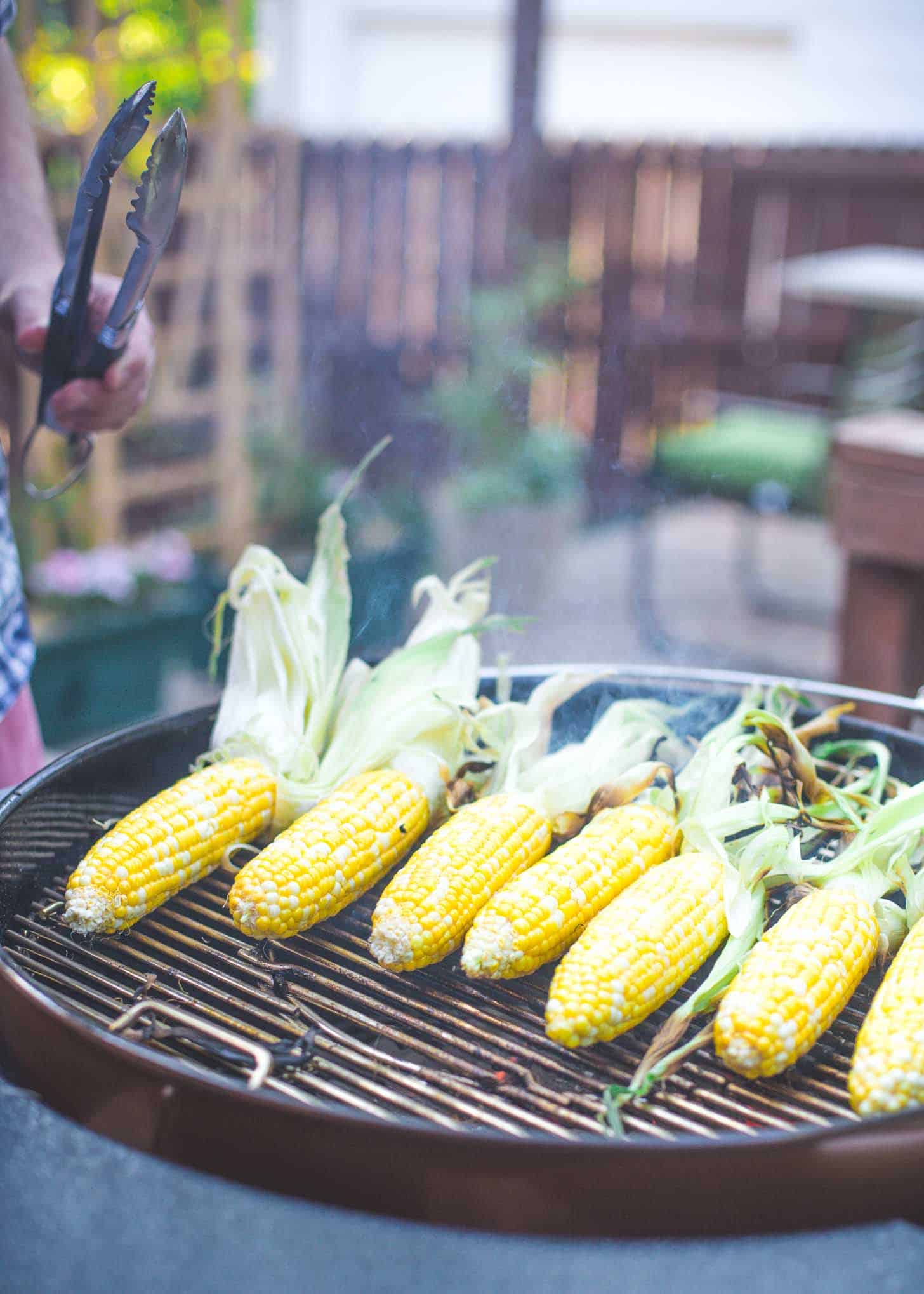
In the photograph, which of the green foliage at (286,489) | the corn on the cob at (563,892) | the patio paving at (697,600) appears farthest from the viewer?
the green foliage at (286,489)

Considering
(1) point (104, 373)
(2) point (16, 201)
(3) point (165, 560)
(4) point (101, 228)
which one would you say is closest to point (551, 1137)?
(4) point (101, 228)

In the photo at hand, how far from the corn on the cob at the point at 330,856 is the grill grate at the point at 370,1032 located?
6 centimetres

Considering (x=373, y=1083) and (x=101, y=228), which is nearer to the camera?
(x=373, y=1083)

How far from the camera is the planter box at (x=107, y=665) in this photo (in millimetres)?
4293

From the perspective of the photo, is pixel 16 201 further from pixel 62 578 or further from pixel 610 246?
pixel 610 246

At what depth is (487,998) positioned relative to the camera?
4.71 feet

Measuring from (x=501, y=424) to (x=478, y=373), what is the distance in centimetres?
34

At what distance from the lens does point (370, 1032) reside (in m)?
1.41

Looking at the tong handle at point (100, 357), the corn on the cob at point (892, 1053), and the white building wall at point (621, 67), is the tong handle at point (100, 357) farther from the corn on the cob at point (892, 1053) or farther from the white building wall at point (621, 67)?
the white building wall at point (621, 67)

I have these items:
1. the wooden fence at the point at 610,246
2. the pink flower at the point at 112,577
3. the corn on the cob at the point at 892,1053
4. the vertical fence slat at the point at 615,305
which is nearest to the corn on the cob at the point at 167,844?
the corn on the cob at the point at 892,1053

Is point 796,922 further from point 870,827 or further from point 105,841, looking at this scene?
point 105,841

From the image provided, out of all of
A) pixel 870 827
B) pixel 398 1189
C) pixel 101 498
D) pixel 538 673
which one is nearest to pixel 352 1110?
pixel 398 1189

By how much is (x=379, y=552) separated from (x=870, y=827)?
3938mm

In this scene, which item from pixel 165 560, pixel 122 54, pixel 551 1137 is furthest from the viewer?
pixel 122 54
